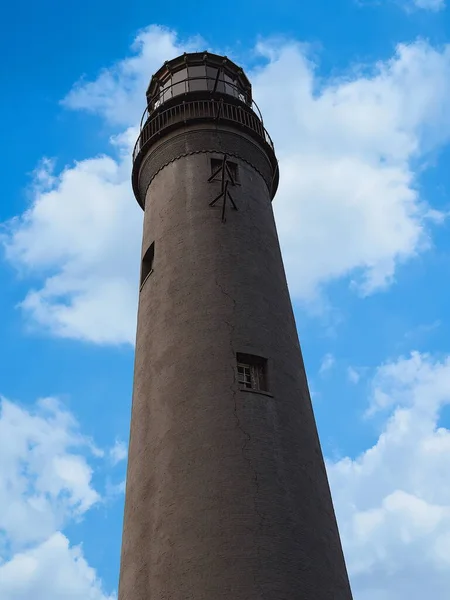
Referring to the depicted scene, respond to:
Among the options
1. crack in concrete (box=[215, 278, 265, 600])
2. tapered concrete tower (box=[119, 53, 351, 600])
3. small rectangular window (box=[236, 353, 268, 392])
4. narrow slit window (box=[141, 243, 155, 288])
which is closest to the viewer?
crack in concrete (box=[215, 278, 265, 600])

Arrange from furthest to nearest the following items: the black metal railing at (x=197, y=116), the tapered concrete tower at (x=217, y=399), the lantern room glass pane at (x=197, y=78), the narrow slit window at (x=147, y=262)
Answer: the lantern room glass pane at (x=197, y=78) → the black metal railing at (x=197, y=116) → the narrow slit window at (x=147, y=262) → the tapered concrete tower at (x=217, y=399)

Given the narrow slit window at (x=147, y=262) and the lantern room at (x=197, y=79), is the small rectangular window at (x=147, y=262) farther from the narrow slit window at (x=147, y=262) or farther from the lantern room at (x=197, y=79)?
the lantern room at (x=197, y=79)

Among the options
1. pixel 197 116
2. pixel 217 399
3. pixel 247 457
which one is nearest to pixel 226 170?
pixel 197 116

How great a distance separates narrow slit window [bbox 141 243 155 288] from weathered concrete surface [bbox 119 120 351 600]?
31 centimetres

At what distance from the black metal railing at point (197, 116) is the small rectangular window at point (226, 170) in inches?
66.3

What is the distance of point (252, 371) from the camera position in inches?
597

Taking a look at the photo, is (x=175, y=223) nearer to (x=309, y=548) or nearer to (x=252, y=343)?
Answer: (x=252, y=343)

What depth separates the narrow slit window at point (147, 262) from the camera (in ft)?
62.2

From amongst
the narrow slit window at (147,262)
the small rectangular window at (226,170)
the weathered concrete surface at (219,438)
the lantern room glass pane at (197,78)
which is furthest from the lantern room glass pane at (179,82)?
the narrow slit window at (147,262)

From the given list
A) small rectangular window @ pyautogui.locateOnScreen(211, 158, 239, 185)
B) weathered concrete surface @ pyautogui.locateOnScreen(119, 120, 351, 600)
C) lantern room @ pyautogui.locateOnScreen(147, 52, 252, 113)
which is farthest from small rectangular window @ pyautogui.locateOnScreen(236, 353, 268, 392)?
lantern room @ pyautogui.locateOnScreen(147, 52, 252, 113)

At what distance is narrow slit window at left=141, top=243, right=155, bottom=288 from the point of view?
62.2 feet

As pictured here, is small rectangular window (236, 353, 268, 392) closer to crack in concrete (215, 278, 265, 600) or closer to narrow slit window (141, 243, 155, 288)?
crack in concrete (215, 278, 265, 600)

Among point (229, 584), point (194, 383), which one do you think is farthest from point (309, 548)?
point (194, 383)

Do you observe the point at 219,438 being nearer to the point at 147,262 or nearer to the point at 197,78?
the point at 147,262
